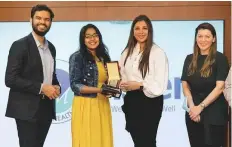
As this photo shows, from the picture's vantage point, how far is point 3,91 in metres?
4.27

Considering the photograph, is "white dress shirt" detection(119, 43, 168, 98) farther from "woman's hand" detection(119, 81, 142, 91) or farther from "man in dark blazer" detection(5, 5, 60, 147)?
"man in dark blazer" detection(5, 5, 60, 147)

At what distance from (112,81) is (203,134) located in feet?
2.77

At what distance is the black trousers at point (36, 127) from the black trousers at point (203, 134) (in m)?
1.12

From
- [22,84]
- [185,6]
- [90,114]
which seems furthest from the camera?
[185,6]

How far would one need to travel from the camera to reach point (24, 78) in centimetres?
294

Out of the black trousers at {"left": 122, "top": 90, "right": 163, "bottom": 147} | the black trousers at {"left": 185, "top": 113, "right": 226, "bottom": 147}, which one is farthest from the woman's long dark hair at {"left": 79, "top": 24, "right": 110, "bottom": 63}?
the black trousers at {"left": 185, "top": 113, "right": 226, "bottom": 147}

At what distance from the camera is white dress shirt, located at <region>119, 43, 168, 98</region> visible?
3031 millimetres

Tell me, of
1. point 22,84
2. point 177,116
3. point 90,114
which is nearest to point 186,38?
point 177,116

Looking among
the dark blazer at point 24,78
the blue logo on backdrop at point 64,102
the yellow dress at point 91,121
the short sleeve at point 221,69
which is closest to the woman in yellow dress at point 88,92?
the yellow dress at point 91,121

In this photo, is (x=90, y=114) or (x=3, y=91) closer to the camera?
(x=90, y=114)

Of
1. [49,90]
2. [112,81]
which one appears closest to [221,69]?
[112,81]

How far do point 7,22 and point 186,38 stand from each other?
1900 millimetres

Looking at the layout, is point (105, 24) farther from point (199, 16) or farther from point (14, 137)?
point (14, 137)

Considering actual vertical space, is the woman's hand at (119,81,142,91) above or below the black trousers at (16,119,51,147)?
above
